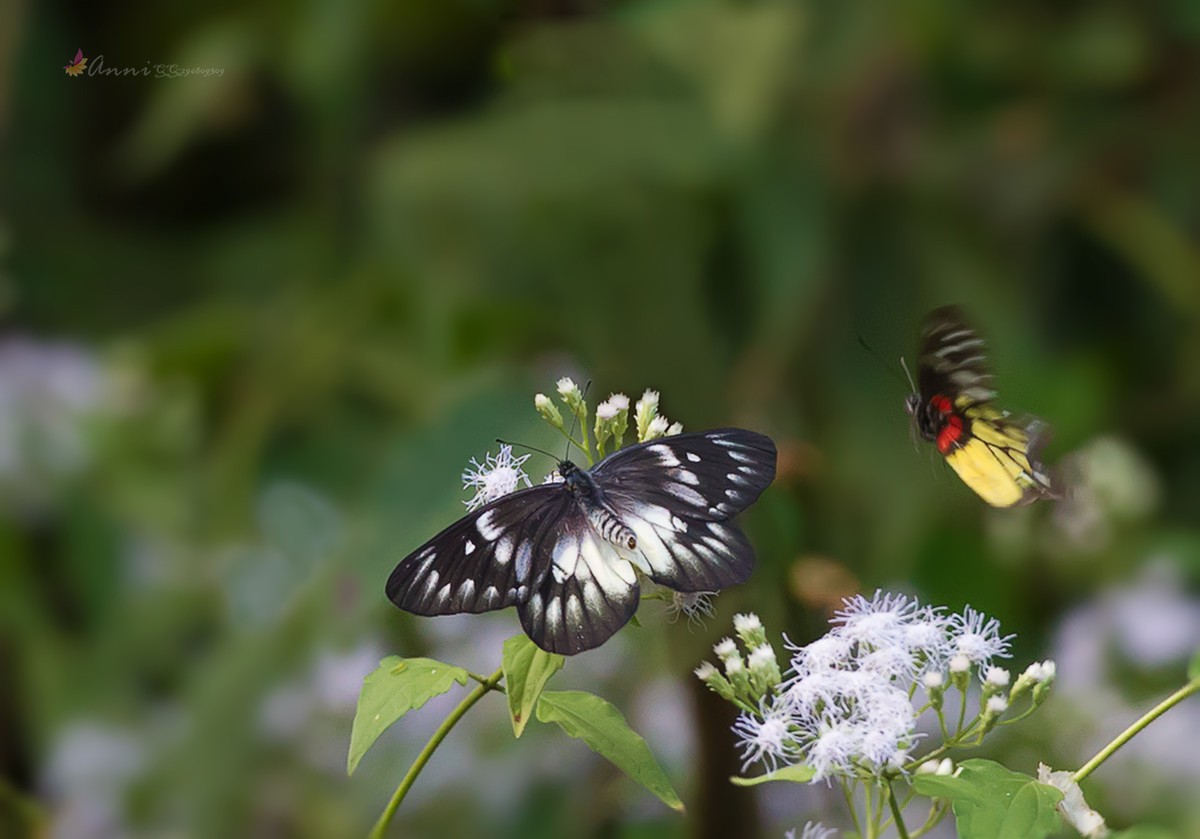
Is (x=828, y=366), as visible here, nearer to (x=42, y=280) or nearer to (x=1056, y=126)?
(x=1056, y=126)

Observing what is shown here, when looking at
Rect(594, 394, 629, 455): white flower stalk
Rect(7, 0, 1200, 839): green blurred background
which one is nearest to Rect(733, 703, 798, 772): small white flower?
Rect(594, 394, 629, 455): white flower stalk

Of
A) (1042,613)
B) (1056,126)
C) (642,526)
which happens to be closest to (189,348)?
(1042,613)

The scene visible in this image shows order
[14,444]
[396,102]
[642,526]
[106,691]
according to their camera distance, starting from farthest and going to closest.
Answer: [396,102], [14,444], [106,691], [642,526]

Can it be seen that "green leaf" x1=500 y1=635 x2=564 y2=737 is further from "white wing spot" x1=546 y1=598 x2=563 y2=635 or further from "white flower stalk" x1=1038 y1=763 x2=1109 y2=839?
"white flower stalk" x1=1038 y1=763 x2=1109 y2=839

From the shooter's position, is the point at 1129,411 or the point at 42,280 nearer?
the point at 1129,411

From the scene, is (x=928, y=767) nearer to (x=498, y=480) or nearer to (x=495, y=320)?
(x=498, y=480)

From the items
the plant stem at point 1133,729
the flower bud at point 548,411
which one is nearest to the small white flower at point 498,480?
the flower bud at point 548,411

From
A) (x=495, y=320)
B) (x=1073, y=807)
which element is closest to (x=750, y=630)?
(x=1073, y=807)

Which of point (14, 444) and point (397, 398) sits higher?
point (14, 444)
